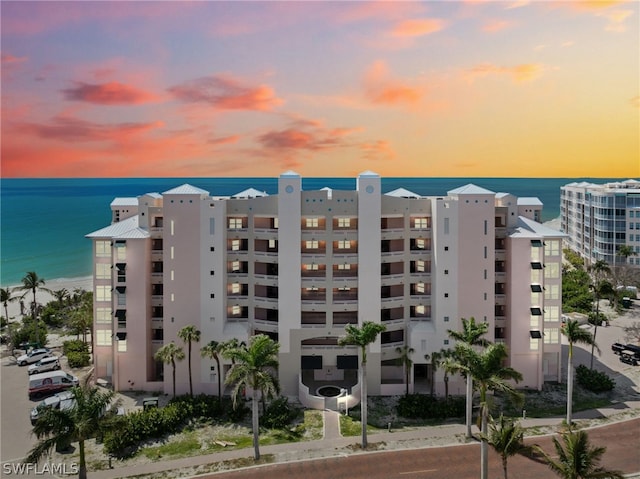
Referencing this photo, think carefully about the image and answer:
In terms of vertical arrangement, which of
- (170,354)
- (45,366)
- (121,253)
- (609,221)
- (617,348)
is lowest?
(45,366)

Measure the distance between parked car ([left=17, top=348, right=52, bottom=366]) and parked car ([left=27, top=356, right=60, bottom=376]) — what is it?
3.34 meters

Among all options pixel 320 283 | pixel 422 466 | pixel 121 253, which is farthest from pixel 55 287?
pixel 422 466

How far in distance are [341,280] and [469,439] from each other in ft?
73.3

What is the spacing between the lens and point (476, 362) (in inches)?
1368

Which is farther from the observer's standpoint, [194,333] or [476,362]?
[194,333]

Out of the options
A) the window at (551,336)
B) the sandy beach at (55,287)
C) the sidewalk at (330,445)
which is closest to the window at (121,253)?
the sidewalk at (330,445)

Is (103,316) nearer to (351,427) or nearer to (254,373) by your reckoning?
(254,373)

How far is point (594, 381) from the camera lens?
52.3 metres

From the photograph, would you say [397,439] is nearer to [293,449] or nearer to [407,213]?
[293,449]

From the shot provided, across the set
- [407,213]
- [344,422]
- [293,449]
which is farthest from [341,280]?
[293,449]

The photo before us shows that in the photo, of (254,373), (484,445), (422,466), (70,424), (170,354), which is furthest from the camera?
(170,354)

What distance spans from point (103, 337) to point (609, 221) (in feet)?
354

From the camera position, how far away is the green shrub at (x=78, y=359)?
200 feet

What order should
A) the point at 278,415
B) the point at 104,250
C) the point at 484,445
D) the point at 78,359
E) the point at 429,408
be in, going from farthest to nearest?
the point at 78,359 < the point at 104,250 < the point at 429,408 < the point at 278,415 < the point at 484,445
